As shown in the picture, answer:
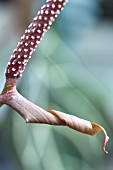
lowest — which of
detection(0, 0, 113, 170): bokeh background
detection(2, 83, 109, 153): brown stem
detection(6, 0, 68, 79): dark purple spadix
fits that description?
detection(0, 0, 113, 170): bokeh background

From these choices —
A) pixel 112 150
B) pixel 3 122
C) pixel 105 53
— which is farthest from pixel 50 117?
pixel 105 53

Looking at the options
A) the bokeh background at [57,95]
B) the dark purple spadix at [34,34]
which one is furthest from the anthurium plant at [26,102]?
the bokeh background at [57,95]

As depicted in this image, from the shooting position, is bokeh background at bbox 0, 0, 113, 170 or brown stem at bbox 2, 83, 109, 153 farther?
bokeh background at bbox 0, 0, 113, 170

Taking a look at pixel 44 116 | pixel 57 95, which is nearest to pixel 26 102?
pixel 44 116

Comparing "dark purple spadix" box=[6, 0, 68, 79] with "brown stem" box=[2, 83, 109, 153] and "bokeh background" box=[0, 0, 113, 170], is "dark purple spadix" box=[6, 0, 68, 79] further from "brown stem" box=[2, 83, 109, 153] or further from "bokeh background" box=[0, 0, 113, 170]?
"bokeh background" box=[0, 0, 113, 170]

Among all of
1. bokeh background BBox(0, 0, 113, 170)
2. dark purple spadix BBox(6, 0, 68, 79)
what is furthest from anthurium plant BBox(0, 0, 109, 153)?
bokeh background BBox(0, 0, 113, 170)
